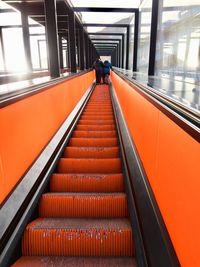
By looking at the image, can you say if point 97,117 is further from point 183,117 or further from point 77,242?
point 183,117

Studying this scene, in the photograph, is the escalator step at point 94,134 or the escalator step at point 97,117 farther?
the escalator step at point 97,117

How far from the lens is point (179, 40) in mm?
5266

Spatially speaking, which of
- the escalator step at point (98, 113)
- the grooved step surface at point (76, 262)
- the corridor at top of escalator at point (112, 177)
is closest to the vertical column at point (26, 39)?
the escalator step at point (98, 113)

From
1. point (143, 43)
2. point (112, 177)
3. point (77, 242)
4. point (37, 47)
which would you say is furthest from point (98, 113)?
point (37, 47)

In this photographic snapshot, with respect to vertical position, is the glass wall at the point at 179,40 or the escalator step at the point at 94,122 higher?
the glass wall at the point at 179,40

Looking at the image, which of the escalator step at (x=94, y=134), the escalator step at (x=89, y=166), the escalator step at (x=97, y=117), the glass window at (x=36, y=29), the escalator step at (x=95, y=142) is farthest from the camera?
the glass window at (x=36, y=29)

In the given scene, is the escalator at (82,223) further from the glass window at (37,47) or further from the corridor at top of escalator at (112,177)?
the glass window at (37,47)

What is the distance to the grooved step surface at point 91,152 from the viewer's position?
381cm

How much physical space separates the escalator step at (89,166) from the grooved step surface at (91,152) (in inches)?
16.5

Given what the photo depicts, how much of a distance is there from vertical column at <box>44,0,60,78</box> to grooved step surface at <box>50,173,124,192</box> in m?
4.25

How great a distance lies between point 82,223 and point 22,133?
1141 mm

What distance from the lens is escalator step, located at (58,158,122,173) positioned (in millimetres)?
3344

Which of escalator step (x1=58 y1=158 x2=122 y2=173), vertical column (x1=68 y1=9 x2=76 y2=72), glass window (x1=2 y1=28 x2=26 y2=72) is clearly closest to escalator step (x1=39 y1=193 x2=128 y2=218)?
escalator step (x1=58 y1=158 x2=122 y2=173)

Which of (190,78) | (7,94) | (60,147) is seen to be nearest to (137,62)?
(190,78)
